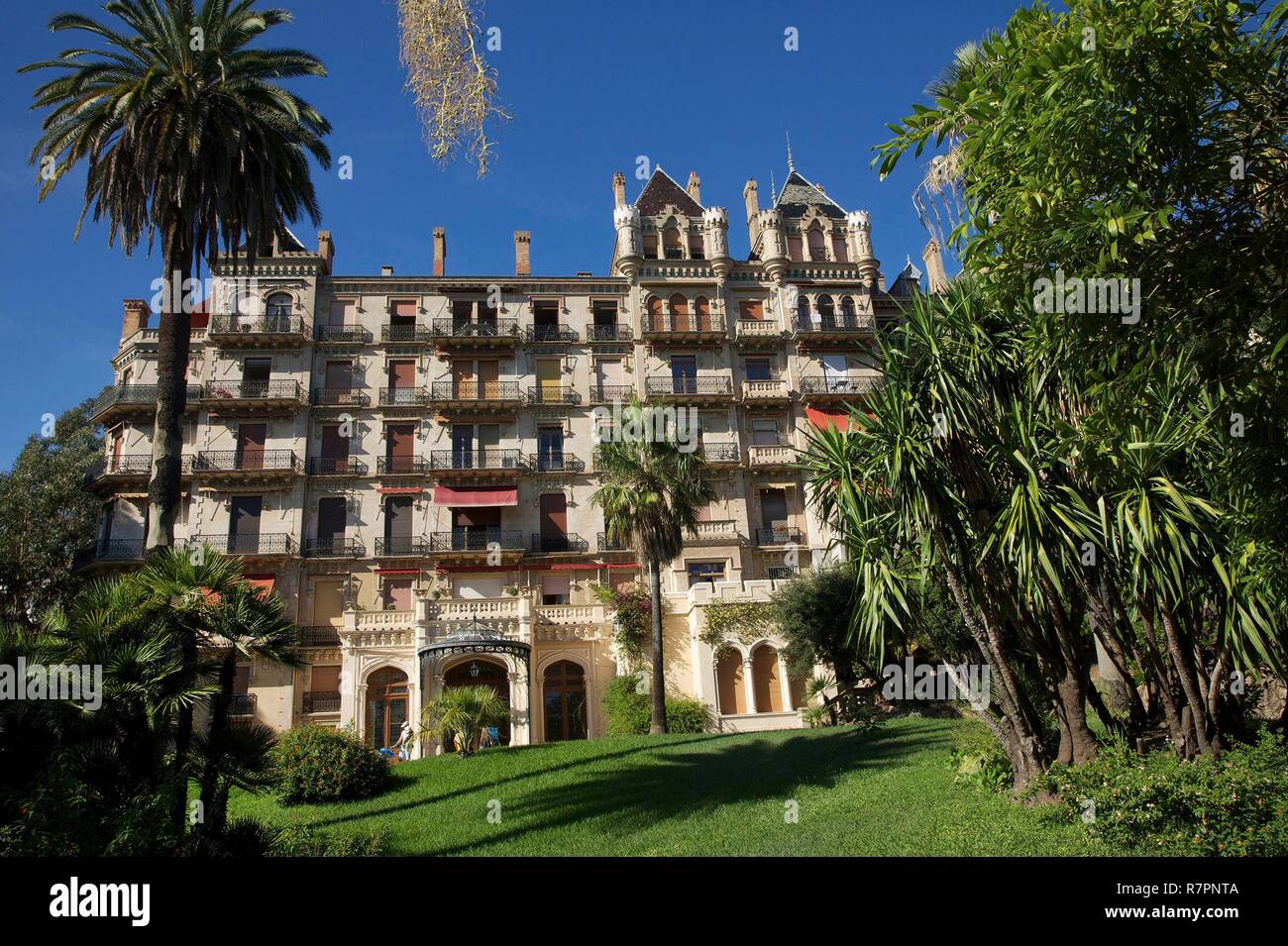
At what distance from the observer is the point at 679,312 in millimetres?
41531

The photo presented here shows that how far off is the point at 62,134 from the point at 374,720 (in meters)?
21.0

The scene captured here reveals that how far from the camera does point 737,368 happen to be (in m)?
40.8

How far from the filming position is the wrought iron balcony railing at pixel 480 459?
3794 centimetres

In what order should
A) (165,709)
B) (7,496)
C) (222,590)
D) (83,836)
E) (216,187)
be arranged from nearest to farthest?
(83,836)
(165,709)
(222,590)
(216,187)
(7,496)

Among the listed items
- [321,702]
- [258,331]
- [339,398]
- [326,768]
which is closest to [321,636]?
[321,702]

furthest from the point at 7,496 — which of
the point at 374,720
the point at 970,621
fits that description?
the point at 970,621

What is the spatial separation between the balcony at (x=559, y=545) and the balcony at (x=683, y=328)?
411 inches

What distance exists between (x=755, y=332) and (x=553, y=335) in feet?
32.4

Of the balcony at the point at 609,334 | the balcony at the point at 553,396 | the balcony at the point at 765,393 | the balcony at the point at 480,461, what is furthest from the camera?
the balcony at the point at 609,334

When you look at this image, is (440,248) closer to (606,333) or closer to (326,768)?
(606,333)

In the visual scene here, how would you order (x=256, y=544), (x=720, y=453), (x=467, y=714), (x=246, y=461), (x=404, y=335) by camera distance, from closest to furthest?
(x=467, y=714) < (x=256, y=544) < (x=246, y=461) < (x=720, y=453) < (x=404, y=335)

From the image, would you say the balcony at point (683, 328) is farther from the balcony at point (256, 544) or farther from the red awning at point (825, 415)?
the balcony at point (256, 544)

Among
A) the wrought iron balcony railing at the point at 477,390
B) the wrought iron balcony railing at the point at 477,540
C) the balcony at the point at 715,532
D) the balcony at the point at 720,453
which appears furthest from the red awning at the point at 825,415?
the wrought iron balcony railing at the point at 477,540
